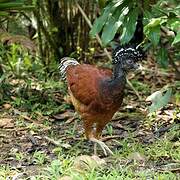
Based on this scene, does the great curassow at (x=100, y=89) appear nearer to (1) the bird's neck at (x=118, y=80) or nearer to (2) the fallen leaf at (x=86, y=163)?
(1) the bird's neck at (x=118, y=80)

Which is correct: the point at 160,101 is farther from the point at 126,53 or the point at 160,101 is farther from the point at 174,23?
the point at 174,23

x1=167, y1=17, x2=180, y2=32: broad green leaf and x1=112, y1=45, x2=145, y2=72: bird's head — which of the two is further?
x1=112, y1=45, x2=145, y2=72: bird's head

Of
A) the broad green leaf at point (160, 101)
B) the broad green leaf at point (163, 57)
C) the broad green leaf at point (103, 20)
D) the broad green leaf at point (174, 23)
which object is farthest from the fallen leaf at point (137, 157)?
the broad green leaf at point (163, 57)

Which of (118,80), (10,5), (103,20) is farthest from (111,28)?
(10,5)

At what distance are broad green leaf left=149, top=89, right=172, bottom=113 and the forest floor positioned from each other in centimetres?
29

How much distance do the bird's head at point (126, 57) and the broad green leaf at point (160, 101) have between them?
1.21ft

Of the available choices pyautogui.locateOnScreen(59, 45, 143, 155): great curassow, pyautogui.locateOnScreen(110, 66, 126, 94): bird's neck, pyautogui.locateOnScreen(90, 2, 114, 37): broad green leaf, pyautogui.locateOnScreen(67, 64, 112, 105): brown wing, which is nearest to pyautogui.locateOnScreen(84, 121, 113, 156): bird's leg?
pyautogui.locateOnScreen(59, 45, 143, 155): great curassow

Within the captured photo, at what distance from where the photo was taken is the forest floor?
4227 millimetres

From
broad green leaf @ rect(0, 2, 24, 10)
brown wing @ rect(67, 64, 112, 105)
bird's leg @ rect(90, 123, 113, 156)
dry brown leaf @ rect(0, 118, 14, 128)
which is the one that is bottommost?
dry brown leaf @ rect(0, 118, 14, 128)

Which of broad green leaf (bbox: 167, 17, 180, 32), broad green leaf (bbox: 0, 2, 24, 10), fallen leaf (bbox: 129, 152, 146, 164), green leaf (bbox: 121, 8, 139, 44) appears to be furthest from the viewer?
broad green leaf (bbox: 0, 2, 24, 10)

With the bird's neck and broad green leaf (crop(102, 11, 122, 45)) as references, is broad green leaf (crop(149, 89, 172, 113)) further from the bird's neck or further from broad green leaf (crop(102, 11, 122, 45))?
broad green leaf (crop(102, 11, 122, 45))

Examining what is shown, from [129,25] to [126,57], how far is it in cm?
48

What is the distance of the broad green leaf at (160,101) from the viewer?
493cm

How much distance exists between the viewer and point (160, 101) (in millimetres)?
4949
